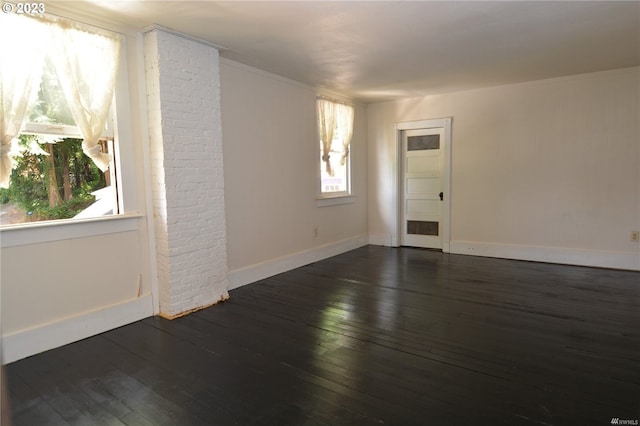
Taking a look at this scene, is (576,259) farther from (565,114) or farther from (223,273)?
(223,273)

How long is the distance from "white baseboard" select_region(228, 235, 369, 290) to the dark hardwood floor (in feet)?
0.78

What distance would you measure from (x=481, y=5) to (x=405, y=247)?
4304 millimetres

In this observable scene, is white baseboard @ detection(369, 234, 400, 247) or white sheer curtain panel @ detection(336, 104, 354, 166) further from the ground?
white sheer curtain panel @ detection(336, 104, 354, 166)

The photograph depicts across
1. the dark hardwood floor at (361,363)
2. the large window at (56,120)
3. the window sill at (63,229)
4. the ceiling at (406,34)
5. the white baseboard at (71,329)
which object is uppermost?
the ceiling at (406,34)

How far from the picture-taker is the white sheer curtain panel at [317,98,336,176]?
18.4 ft

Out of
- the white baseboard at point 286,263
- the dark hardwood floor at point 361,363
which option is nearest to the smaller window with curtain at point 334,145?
the white baseboard at point 286,263

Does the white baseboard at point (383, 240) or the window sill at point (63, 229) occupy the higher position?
the window sill at point (63, 229)

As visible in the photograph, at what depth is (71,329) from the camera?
118 inches

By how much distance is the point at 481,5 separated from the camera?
289 cm

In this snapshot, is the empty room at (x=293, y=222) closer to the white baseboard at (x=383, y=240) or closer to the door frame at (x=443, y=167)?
the door frame at (x=443, y=167)

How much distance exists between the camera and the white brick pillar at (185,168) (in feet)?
11.1

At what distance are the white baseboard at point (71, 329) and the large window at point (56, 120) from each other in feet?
2.67

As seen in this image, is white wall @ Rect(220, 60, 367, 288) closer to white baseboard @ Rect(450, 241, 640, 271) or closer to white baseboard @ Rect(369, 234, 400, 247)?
white baseboard @ Rect(369, 234, 400, 247)

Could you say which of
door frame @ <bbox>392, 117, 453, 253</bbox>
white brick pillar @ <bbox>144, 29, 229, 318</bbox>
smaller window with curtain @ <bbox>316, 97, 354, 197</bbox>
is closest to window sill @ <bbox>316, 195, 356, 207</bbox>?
smaller window with curtain @ <bbox>316, 97, 354, 197</bbox>
